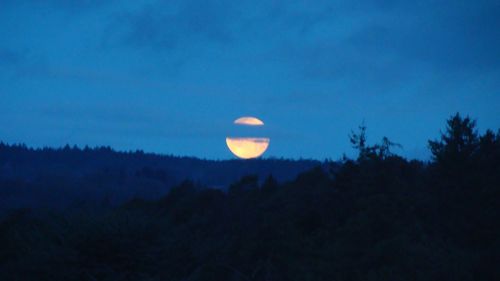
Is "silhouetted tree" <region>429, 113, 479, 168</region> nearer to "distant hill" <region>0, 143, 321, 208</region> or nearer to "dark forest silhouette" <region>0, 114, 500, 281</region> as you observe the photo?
"dark forest silhouette" <region>0, 114, 500, 281</region>

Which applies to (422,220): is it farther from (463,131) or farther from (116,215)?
(116,215)

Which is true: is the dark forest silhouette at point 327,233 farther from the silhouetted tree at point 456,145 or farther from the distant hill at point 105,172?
the distant hill at point 105,172

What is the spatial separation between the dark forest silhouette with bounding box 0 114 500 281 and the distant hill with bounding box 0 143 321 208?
122ft

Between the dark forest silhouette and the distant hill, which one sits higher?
the distant hill

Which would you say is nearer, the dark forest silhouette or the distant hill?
the dark forest silhouette

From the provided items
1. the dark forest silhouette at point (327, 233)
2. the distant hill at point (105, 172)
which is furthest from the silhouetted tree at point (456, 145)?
the distant hill at point (105, 172)

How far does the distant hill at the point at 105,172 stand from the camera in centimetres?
6884

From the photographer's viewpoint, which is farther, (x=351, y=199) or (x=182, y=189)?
(x=182, y=189)

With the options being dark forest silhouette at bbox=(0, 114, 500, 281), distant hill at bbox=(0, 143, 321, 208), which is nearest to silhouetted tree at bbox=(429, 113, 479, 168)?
dark forest silhouette at bbox=(0, 114, 500, 281)

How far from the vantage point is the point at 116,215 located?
15.3 meters

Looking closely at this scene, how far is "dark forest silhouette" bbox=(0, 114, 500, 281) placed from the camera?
1184 centimetres

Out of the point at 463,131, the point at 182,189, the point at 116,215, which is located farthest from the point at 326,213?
the point at 182,189

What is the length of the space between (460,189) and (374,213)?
3981mm

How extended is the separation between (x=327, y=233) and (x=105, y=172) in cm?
8155
